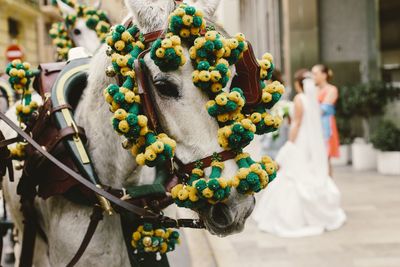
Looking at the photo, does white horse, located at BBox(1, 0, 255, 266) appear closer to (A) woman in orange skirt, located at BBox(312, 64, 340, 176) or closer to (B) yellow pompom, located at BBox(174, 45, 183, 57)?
(B) yellow pompom, located at BBox(174, 45, 183, 57)

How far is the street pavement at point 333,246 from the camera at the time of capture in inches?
222

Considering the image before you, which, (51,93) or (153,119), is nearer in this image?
(153,119)

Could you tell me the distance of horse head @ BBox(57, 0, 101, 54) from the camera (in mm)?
4871

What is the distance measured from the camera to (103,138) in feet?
9.16

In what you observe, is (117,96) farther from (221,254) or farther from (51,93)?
(221,254)

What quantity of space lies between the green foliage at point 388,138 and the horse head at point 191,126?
9189 mm

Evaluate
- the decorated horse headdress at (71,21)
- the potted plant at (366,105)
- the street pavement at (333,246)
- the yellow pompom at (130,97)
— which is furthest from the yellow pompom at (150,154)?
the potted plant at (366,105)

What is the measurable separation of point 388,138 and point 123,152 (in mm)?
8976

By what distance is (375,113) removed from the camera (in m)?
12.2

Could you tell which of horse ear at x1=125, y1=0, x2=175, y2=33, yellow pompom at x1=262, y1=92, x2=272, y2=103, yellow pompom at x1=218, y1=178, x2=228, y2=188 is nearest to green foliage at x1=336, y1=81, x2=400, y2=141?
yellow pompom at x1=262, y1=92, x2=272, y2=103

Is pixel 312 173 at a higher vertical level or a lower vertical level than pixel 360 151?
higher

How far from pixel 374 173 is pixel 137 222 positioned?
359 inches

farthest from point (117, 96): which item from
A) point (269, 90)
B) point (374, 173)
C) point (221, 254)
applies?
point (374, 173)

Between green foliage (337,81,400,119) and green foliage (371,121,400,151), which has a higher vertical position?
green foliage (337,81,400,119)
